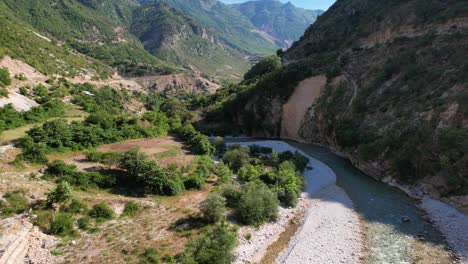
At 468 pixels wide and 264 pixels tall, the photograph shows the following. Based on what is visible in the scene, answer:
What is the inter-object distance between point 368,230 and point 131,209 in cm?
A: 1989

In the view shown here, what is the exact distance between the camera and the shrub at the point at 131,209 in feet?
88.7

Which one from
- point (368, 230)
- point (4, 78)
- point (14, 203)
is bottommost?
point (14, 203)

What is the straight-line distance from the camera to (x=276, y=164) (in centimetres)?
4353

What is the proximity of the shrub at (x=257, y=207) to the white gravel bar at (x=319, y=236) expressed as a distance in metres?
0.90

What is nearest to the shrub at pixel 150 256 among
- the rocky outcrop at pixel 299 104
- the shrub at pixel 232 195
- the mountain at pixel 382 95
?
the shrub at pixel 232 195

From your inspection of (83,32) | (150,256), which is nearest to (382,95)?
(150,256)

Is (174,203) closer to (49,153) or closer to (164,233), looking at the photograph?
(164,233)

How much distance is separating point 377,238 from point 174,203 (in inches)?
690

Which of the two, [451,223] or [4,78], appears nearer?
[451,223]

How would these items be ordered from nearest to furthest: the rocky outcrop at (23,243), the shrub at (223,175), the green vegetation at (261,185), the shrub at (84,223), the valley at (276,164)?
the rocky outcrop at (23,243)
the valley at (276,164)
the shrub at (84,223)
the green vegetation at (261,185)
the shrub at (223,175)

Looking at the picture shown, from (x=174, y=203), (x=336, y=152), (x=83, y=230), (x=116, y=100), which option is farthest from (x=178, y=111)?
(x=83, y=230)

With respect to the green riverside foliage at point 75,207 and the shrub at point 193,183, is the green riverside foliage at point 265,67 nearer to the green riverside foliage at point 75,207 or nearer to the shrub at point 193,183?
the shrub at point 193,183

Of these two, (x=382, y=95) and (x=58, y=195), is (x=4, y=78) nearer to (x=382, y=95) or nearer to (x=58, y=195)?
(x=58, y=195)

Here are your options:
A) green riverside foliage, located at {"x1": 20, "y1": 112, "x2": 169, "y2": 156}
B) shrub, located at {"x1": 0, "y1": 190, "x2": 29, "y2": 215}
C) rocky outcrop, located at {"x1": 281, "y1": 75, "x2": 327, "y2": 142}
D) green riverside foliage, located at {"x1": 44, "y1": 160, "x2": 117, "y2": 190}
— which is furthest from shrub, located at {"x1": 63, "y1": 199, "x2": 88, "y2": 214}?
rocky outcrop, located at {"x1": 281, "y1": 75, "x2": 327, "y2": 142}
